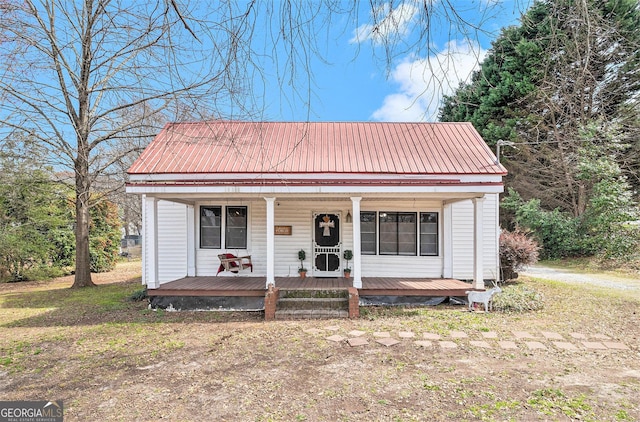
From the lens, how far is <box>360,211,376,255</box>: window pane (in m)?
9.76

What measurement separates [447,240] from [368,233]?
2214 mm

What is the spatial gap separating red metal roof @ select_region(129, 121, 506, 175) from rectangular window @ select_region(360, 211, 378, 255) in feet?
5.82

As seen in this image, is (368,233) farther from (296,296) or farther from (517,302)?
(517,302)

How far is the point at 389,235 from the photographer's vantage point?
383 inches

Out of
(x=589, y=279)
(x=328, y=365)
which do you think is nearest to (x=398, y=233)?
(x=328, y=365)

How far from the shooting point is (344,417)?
331 cm

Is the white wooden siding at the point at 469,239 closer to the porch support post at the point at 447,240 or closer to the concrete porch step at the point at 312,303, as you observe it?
the porch support post at the point at 447,240

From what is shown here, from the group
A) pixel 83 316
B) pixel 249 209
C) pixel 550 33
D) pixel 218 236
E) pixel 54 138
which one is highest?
pixel 54 138

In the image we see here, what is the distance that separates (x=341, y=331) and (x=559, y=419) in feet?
11.6

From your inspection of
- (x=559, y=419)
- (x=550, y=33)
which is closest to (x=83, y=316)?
(x=559, y=419)

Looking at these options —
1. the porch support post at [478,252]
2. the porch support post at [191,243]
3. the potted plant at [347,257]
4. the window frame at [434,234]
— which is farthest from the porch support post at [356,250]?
the porch support post at [191,243]

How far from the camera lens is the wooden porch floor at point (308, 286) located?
7824 mm

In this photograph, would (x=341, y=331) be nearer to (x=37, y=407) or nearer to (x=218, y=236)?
(x=37, y=407)

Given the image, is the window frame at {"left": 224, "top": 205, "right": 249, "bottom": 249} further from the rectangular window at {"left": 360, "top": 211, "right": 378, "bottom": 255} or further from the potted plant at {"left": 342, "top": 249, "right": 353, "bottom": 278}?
the rectangular window at {"left": 360, "top": 211, "right": 378, "bottom": 255}
